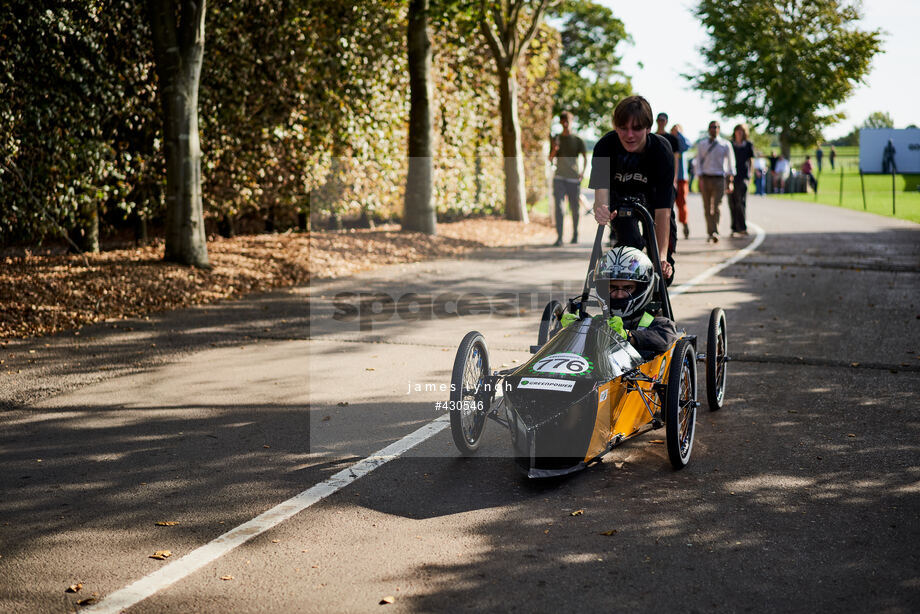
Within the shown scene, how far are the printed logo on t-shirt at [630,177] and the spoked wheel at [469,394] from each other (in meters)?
1.68

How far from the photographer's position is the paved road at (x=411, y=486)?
379cm

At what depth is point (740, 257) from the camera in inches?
645

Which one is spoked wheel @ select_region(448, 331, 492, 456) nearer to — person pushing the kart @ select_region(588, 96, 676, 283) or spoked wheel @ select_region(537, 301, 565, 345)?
spoked wheel @ select_region(537, 301, 565, 345)

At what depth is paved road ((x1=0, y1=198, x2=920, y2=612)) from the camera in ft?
12.4

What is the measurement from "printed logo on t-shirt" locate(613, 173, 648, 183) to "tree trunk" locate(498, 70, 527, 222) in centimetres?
1707

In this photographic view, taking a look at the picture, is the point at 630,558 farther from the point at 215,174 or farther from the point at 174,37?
the point at 215,174

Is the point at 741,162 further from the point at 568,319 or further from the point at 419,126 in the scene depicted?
the point at 568,319

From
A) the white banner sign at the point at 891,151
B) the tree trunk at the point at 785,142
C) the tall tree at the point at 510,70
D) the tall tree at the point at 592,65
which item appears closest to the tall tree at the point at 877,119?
the tree trunk at the point at 785,142

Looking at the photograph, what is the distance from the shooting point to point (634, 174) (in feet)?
20.9

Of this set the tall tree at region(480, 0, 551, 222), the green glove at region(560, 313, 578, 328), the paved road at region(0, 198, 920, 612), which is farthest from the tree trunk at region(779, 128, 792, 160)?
the green glove at region(560, 313, 578, 328)

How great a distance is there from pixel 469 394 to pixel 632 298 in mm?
1201

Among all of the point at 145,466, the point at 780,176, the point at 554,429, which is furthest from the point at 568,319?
the point at 780,176

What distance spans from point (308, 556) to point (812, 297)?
9378 millimetres

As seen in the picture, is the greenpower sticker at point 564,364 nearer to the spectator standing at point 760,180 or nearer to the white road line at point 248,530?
the white road line at point 248,530
